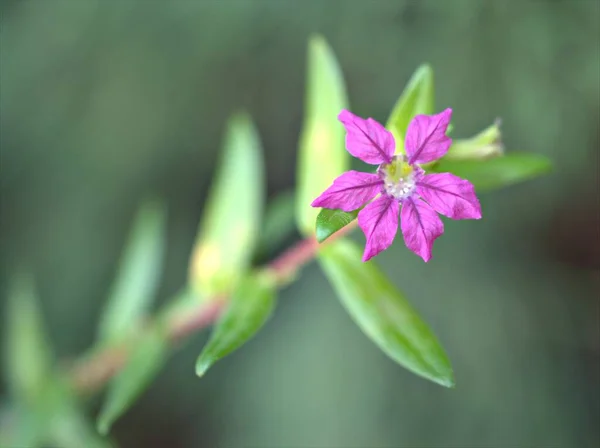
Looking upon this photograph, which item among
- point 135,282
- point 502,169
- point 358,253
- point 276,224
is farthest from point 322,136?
point 135,282

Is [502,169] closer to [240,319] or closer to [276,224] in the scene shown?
[240,319]

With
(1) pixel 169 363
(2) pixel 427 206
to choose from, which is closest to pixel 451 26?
(2) pixel 427 206

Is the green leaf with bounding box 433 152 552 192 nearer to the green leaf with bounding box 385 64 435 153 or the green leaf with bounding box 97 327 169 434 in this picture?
the green leaf with bounding box 385 64 435 153

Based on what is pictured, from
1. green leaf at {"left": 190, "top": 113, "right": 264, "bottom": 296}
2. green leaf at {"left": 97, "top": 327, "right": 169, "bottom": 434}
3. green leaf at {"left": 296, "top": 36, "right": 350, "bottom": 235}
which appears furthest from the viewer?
green leaf at {"left": 190, "top": 113, "right": 264, "bottom": 296}

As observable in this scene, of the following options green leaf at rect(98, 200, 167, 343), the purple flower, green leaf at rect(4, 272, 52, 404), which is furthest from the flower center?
green leaf at rect(4, 272, 52, 404)

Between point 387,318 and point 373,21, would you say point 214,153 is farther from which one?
point 387,318

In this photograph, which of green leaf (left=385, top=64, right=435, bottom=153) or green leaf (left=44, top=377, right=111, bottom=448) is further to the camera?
green leaf (left=44, top=377, right=111, bottom=448)

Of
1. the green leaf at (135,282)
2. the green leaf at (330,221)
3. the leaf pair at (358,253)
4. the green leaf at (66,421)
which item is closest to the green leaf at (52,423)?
the green leaf at (66,421)
